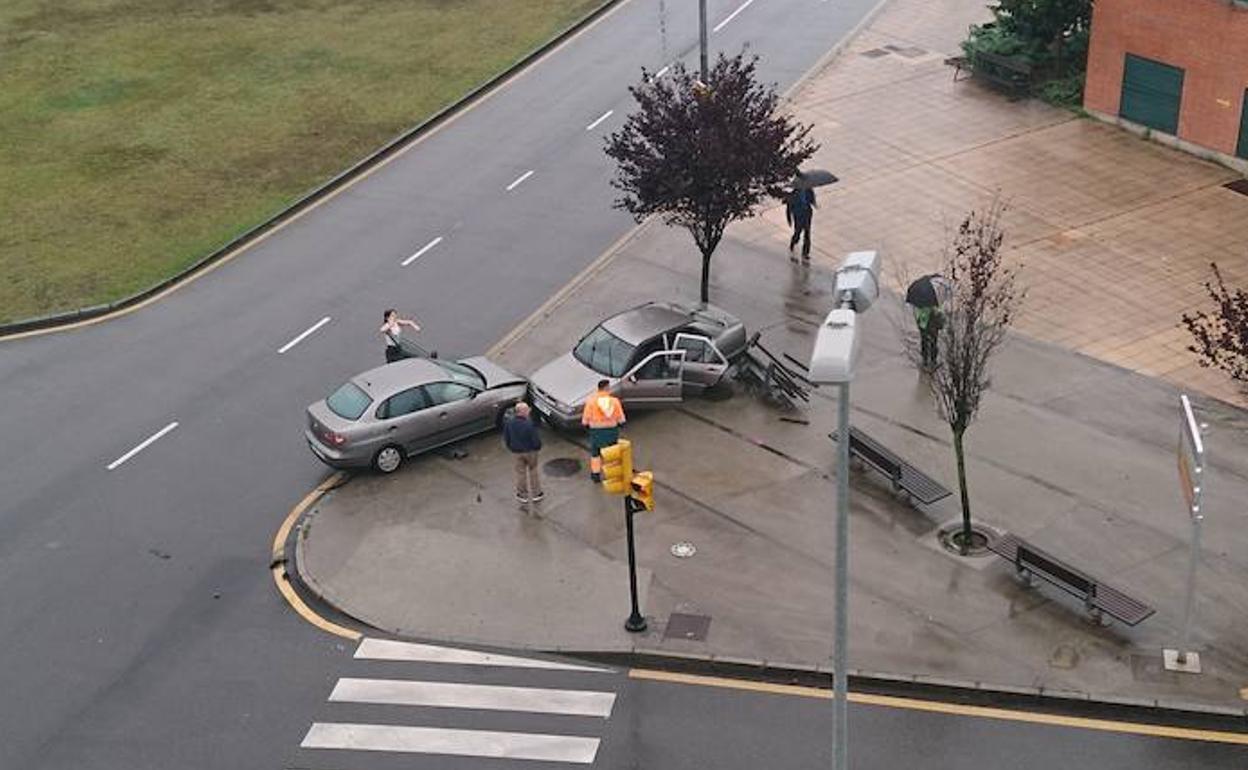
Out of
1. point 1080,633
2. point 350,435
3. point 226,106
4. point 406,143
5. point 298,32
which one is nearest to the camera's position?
point 1080,633

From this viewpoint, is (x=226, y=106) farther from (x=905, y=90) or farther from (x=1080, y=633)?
(x=1080, y=633)

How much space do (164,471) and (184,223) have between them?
10653mm

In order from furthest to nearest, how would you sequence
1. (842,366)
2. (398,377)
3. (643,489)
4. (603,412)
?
1. (398,377)
2. (603,412)
3. (643,489)
4. (842,366)

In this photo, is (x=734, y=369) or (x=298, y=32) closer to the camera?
(x=734, y=369)

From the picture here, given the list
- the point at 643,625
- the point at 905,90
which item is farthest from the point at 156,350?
the point at 905,90

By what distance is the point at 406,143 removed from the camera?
36.9m

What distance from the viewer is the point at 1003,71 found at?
125ft

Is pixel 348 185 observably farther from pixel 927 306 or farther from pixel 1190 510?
pixel 1190 510

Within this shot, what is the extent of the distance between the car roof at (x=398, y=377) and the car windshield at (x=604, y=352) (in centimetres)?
236

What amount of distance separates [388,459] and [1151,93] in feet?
69.5

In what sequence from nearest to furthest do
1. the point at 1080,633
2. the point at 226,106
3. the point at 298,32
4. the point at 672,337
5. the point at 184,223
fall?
the point at 1080,633, the point at 672,337, the point at 184,223, the point at 226,106, the point at 298,32

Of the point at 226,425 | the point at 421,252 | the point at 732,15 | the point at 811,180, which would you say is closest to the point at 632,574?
the point at 226,425

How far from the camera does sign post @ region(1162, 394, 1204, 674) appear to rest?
55.5 feet

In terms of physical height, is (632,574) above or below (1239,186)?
above
